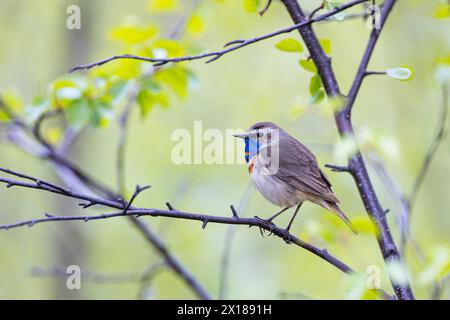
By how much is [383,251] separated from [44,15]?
351 inches

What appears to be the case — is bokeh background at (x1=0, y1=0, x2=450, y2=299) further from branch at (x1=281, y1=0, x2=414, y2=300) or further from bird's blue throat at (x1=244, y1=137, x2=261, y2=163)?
branch at (x1=281, y1=0, x2=414, y2=300)

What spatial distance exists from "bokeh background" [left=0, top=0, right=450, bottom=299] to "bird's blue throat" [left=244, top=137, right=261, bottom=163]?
154 inches

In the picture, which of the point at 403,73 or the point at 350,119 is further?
the point at 350,119

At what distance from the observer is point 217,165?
11.0m

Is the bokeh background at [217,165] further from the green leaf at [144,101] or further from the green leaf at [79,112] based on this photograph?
the green leaf at [79,112]

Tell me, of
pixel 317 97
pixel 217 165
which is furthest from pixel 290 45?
pixel 217 165

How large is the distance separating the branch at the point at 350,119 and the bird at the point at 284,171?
1.65ft

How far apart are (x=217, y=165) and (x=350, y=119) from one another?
24.7 feet

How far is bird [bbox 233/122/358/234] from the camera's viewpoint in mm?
3916

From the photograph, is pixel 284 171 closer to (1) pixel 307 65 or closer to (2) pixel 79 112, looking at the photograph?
(1) pixel 307 65

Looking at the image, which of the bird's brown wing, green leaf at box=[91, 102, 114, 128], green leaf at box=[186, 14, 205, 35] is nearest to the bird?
the bird's brown wing

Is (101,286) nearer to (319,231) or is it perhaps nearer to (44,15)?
(44,15)

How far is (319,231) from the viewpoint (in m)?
4.48
